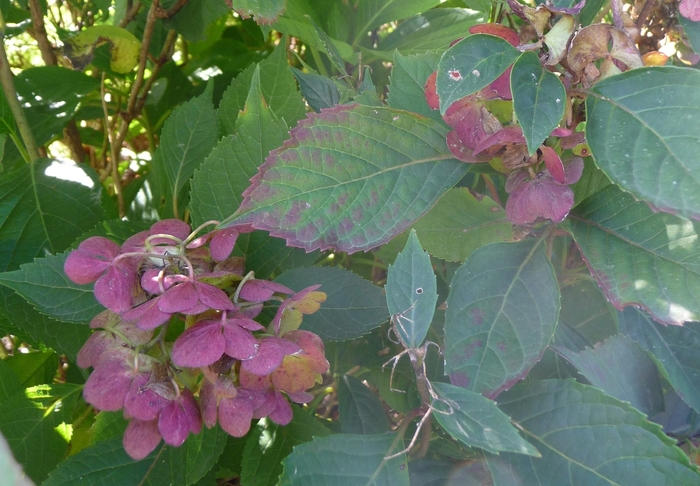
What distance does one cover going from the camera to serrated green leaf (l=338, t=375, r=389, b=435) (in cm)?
79

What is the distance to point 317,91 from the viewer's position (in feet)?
2.81

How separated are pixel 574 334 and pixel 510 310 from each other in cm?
18

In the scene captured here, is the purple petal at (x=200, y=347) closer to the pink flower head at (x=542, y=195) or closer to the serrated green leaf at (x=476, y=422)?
the serrated green leaf at (x=476, y=422)

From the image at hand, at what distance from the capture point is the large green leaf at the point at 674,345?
69 centimetres

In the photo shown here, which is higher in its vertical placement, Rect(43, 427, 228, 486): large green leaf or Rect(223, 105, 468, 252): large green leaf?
Rect(223, 105, 468, 252): large green leaf

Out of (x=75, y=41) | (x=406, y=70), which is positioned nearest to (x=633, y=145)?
(x=406, y=70)

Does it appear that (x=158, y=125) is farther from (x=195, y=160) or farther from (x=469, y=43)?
(x=469, y=43)

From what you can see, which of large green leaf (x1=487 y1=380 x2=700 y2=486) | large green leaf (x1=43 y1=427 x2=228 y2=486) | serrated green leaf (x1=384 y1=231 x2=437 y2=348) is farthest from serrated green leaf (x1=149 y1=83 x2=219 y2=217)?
large green leaf (x1=487 y1=380 x2=700 y2=486)

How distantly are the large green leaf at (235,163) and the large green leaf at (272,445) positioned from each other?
293 mm

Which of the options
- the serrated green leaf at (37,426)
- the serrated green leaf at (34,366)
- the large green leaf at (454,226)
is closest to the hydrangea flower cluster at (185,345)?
the large green leaf at (454,226)

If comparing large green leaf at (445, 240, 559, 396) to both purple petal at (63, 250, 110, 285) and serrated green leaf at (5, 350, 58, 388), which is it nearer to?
purple petal at (63, 250, 110, 285)

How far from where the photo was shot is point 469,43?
22.2 inches

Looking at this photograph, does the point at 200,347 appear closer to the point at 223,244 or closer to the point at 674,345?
the point at 223,244

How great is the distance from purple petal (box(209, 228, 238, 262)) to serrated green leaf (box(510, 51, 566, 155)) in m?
0.30
